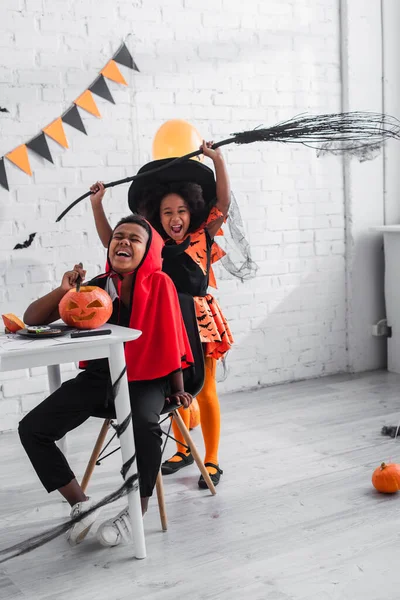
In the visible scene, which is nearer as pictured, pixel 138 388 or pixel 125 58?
pixel 138 388

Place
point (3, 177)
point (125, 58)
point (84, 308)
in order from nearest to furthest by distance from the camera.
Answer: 1. point (84, 308)
2. point (3, 177)
3. point (125, 58)

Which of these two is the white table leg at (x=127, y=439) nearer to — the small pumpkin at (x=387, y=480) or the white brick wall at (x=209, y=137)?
the small pumpkin at (x=387, y=480)

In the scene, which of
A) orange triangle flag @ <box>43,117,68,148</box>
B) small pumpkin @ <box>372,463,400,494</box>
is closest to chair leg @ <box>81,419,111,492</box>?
small pumpkin @ <box>372,463,400,494</box>

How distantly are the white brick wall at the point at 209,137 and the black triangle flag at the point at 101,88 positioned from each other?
0.03 meters

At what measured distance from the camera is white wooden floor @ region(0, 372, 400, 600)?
205cm

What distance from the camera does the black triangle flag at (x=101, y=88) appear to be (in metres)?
3.74

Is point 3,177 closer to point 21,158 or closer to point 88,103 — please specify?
point 21,158

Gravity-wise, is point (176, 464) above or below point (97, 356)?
below

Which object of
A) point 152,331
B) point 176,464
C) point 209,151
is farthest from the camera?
point 176,464

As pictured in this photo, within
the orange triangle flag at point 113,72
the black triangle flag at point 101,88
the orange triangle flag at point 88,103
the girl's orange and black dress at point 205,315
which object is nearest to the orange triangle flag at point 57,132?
the orange triangle flag at point 88,103

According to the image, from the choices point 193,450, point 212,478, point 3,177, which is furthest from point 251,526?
point 3,177

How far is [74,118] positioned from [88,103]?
0.34ft

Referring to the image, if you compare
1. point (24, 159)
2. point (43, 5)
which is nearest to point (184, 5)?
point (43, 5)

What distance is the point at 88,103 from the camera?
373 cm
